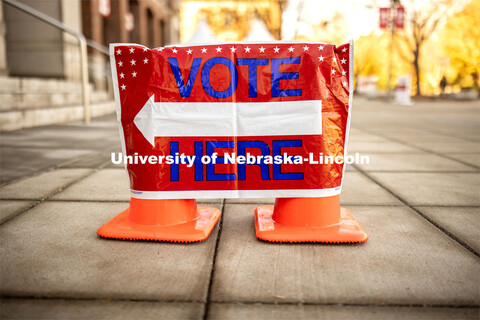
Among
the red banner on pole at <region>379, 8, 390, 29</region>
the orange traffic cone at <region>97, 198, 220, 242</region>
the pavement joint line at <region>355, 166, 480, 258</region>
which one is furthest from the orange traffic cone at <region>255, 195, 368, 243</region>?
the red banner on pole at <region>379, 8, 390, 29</region>

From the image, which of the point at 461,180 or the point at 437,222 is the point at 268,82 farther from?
the point at 461,180

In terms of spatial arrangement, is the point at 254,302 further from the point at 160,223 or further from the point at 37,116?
the point at 37,116

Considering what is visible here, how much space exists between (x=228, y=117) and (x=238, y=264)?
0.84 m

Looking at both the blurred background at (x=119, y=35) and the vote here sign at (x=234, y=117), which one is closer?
the vote here sign at (x=234, y=117)

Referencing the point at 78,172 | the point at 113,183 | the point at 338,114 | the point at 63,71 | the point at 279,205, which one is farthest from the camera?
the point at 63,71

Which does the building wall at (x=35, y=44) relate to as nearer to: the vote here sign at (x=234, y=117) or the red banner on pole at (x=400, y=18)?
the vote here sign at (x=234, y=117)

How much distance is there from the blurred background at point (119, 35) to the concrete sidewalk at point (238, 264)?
3.62m

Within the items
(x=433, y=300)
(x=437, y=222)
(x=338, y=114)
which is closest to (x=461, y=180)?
(x=437, y=222)

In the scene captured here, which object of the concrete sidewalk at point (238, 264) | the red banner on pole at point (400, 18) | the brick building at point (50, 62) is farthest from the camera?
the red banner on pole at point (400, 18)

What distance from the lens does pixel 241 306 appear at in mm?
1644

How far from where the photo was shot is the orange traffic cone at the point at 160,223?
234 cm

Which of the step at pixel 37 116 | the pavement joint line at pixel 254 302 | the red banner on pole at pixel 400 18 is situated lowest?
the pavement joint line at pixel 254 302

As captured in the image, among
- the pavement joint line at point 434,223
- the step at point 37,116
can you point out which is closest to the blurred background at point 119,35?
the step at point 37,116

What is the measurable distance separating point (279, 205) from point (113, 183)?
1894 millimetres
